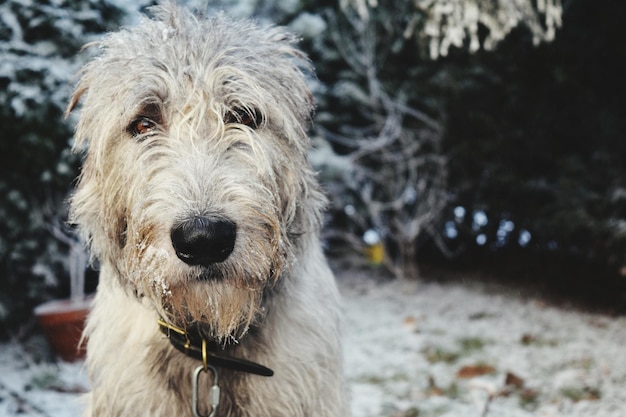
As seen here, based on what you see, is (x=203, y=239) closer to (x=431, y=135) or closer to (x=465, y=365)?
(x=465, y=365)

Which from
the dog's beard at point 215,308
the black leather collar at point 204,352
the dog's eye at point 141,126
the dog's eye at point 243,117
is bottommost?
the black leather collar at point 204,352

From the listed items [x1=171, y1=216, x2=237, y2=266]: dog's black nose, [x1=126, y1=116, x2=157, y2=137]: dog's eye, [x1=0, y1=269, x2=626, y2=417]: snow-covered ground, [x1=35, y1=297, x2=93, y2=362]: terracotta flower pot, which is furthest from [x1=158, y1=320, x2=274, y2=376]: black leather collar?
[x1=35, y1=297, x2=93, y2=362]: terracotta flower pot

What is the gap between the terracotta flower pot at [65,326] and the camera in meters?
4.16

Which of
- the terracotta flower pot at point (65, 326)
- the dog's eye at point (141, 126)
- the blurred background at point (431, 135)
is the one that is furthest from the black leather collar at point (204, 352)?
the terracotta flower pot at point (65, 326)

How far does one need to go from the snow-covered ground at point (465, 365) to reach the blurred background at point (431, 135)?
61 centimetres

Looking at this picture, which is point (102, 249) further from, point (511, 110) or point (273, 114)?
point (511, 110)

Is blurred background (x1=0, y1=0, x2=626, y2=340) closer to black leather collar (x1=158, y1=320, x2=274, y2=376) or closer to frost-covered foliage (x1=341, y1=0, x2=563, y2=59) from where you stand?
frost-covered foliage (x1=341, y1=0, x2=563, y2=59)

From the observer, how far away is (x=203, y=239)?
168 centimetres

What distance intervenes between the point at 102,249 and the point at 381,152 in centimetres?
487

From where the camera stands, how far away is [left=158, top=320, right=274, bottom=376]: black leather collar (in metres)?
2.05

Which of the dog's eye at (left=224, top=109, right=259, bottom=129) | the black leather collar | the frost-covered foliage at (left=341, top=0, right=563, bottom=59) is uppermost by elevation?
the frost-covered foliage at (left=341, top=0, right=563, bottom=59)

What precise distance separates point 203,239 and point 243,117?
0.66 meters

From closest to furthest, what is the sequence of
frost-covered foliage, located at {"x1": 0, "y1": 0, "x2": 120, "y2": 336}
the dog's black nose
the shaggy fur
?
the dog's black nose < the shaggy fur < frost-covered foliage, located at {"x1": 0, "y1": 0, "x2": 120, "y2": 336}

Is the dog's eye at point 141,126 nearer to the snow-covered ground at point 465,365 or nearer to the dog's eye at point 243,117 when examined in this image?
the dog's eye at point 243,117
